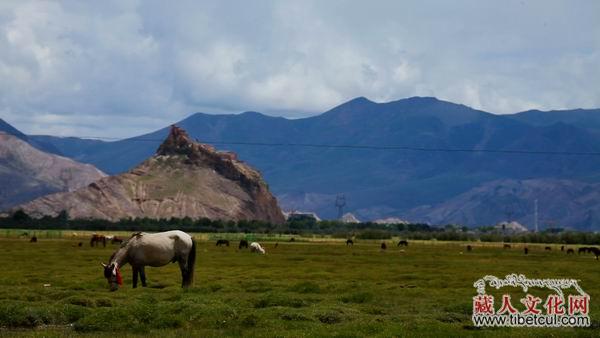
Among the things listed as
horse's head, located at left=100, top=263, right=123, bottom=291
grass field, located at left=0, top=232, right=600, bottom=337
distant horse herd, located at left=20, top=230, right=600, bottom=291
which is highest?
distant horse herd, located at left=20, top=230, right=600, bottom=291

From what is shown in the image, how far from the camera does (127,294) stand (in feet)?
115

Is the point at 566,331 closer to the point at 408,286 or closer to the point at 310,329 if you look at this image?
the point at 310,329

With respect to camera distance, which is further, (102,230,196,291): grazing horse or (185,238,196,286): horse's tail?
(185,238,196,286): horse's tail

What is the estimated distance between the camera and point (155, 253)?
39.6 meters

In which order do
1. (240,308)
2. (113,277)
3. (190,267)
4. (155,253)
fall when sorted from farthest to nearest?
(190,267) → (155,253) → (113,277) → (240,308)

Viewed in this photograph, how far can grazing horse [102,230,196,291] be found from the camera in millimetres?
39000

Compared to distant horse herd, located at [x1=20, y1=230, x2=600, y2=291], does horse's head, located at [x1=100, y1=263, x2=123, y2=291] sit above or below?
below

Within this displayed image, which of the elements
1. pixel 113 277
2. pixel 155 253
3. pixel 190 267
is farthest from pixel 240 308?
pixel 155 253

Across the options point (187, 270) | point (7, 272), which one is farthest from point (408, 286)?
point (7, 272)

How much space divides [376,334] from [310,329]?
2285 millimetres

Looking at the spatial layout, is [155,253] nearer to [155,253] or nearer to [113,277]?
[155,253]

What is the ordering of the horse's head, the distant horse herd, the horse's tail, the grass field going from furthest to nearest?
the horse's tail, the distant horse herd, the horse's head, the grass field

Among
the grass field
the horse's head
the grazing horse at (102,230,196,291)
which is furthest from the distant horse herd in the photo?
the grass field

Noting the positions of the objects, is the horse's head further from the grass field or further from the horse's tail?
the horse's tail
